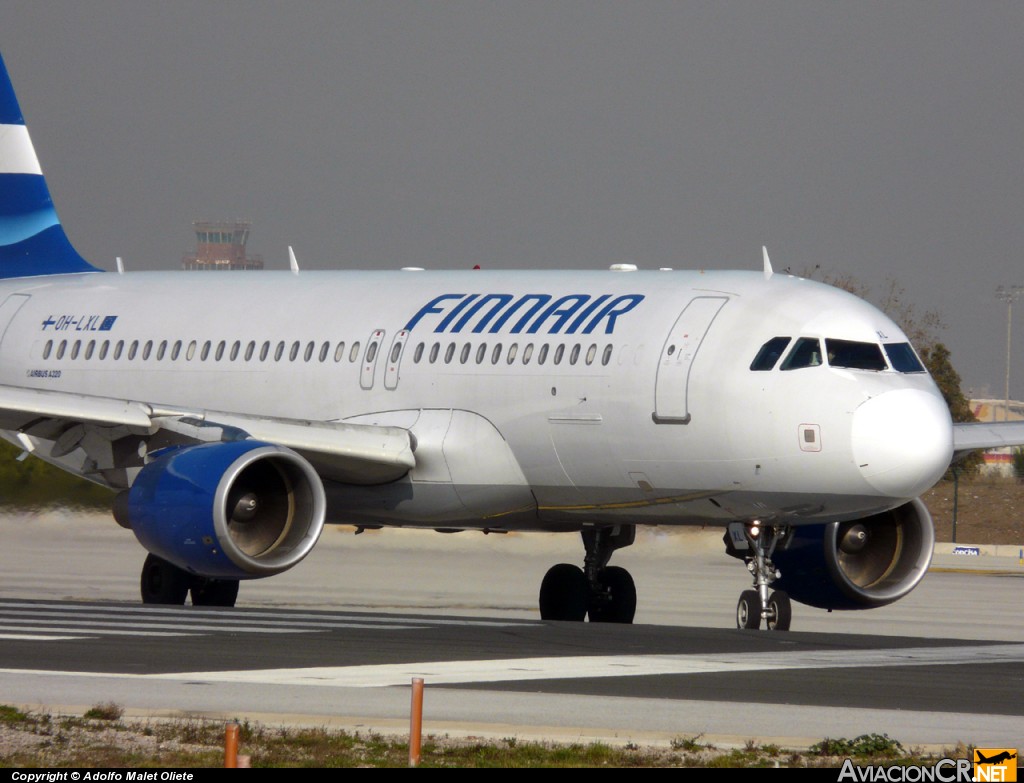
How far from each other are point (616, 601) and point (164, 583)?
227 inches

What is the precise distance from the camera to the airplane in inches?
819

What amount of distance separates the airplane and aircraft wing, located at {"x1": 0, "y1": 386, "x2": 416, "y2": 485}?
3 cm

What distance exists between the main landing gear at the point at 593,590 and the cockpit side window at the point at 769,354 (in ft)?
15.9

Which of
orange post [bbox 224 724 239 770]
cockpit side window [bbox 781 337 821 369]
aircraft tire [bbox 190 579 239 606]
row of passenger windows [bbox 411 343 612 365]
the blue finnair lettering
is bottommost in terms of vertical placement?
orange post [bbox 224 724 239 770]

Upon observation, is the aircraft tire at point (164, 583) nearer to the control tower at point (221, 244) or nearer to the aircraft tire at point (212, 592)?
the aircraft tire at point (212, 592)

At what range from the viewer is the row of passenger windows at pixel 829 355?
2084 centimetres

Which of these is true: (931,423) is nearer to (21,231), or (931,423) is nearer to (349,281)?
(349,281)

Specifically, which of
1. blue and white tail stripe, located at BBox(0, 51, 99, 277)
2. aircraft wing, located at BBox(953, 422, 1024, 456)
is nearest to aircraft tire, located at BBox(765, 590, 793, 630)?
aircraft wing, located at BBox(953, 422, 1024, 456)

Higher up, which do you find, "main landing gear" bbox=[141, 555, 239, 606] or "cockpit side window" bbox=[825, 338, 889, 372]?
"cockpit side window" bbox=[825, 338, 889, 372]

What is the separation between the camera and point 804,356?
20.9 m

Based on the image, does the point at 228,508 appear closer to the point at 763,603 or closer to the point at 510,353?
the point at 510,353

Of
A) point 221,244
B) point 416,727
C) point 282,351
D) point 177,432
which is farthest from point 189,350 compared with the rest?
point 221,244

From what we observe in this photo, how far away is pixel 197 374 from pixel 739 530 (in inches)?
312

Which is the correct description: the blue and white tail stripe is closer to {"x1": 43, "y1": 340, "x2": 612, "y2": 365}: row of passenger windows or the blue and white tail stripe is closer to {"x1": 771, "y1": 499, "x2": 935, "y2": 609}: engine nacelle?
{"x1": 43, "y1": 340, "x2": 612, "y2": 365}: row of passenger windows
